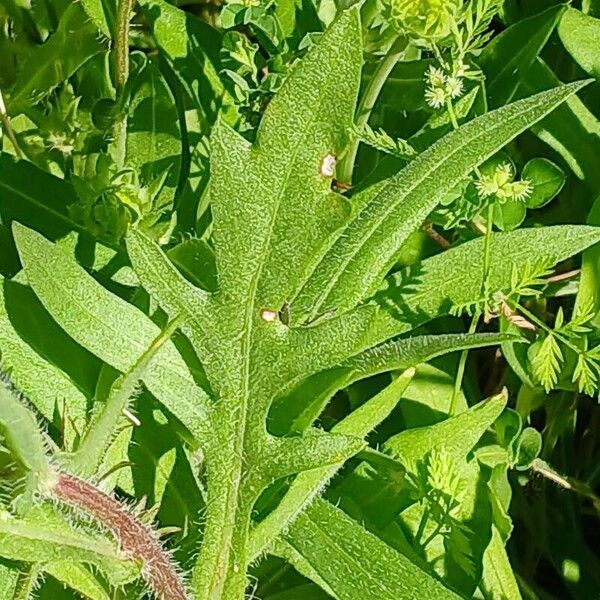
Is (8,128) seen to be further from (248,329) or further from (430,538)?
(430,538)

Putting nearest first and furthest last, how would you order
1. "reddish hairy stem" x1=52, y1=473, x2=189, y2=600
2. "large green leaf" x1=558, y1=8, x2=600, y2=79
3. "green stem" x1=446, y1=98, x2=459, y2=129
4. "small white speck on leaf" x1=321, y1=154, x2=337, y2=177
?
"reddish hairy stem" x1=52, y1=473, x2=189, y2=600 → "small white speck on leaf" x1=321, y1=154, x2=337, y2=177 → "green stem" x1=446, y1=98, x2=459, y2=129 → "large green leaf" x1=558, y1=8, x2=600, y2=79

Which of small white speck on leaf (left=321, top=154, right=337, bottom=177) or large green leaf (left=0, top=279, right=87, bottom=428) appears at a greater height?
small white speck on leaf (left=321, top=154, right=337, bottom=177)

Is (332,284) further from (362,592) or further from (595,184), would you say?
(595,184)

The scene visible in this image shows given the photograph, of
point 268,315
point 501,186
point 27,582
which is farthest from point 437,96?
point 27,582

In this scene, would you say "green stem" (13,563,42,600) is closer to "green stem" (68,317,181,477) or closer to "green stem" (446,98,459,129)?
"green stem" (68,317,181,477)

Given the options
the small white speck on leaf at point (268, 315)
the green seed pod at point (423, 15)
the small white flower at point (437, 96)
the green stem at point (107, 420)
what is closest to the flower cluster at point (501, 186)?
the small white flower at point (437, 96)

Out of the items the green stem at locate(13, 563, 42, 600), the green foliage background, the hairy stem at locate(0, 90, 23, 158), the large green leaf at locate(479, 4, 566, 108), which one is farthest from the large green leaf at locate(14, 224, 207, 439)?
the large green leaf at locate(479, 4, 566, 108)
